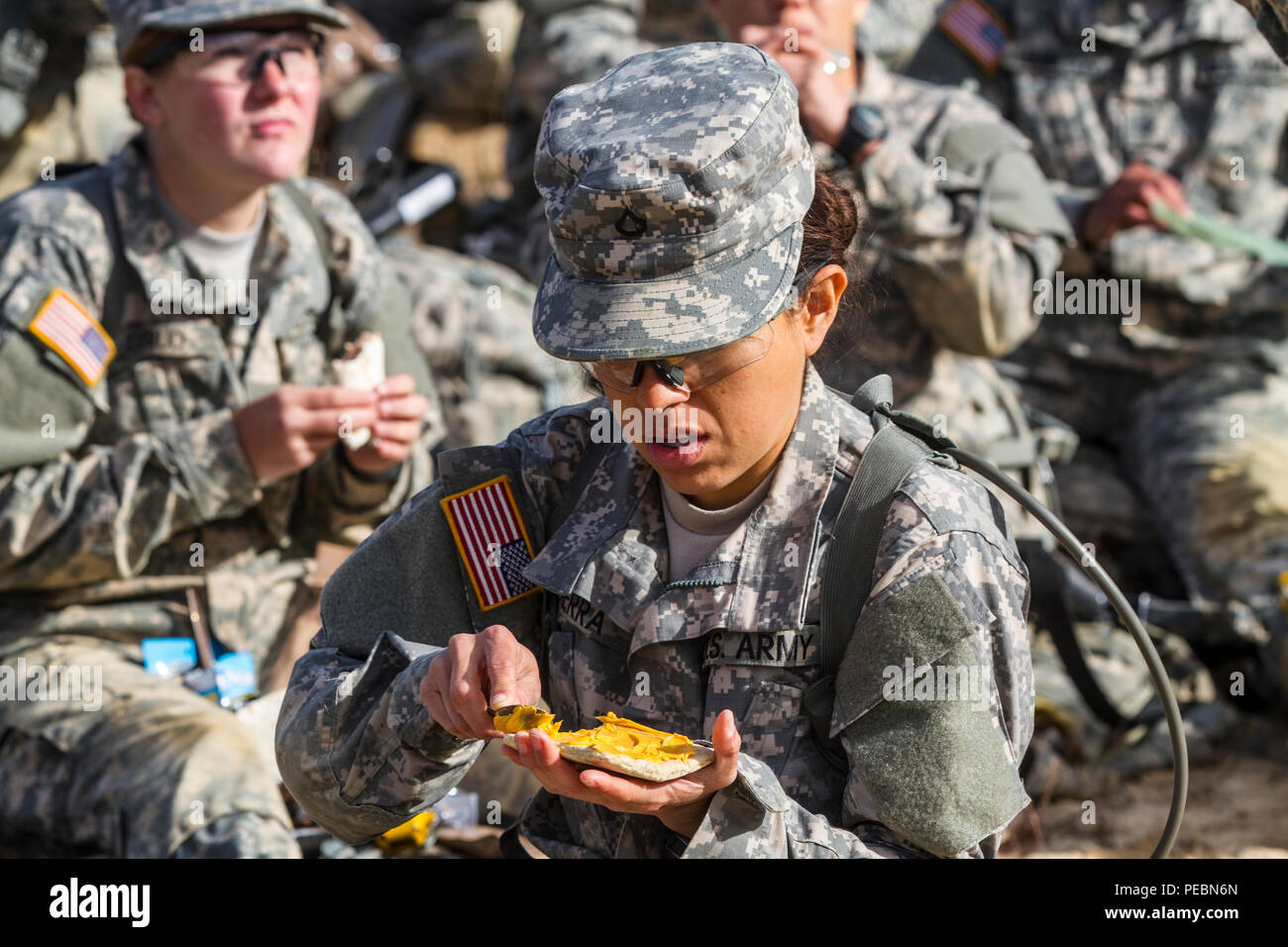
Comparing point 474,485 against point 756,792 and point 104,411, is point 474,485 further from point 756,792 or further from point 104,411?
point 104,411

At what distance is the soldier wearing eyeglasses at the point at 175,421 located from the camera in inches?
152

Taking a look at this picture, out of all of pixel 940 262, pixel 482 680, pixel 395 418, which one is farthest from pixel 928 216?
pixel 482 680

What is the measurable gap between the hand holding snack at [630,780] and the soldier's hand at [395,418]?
2118mm

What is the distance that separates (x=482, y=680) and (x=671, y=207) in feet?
2.14

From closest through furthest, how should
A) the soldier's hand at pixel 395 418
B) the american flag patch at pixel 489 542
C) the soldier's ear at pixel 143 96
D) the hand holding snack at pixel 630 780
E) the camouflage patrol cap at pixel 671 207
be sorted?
1. the hand holding snack at pixel 630 780
2. the camouflage patrol cap at pixel 671 207
3. the american flag patch at pixel 489 542
4. the soldier's hand at pixel 395 418
5. the soldier's ear at pixel 143 96

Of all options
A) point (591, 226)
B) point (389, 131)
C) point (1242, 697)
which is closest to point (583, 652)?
point (591, 226)

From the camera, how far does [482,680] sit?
211 centimetres

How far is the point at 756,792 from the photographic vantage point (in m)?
2.05

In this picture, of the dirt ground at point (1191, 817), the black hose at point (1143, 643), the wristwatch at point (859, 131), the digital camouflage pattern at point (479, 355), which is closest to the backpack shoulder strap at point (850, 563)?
the black hose at point (1143, 643)

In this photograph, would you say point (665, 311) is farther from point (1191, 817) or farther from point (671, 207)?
point (1191, 817)

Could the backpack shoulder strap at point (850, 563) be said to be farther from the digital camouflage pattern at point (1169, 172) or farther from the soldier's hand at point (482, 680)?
the digital camouflage pattern at point (1169, 172)

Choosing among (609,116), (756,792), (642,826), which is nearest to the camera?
(756,792)

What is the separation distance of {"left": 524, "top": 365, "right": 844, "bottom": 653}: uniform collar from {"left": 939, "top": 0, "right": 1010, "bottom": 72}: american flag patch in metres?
4.78

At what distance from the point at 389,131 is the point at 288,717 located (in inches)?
270
